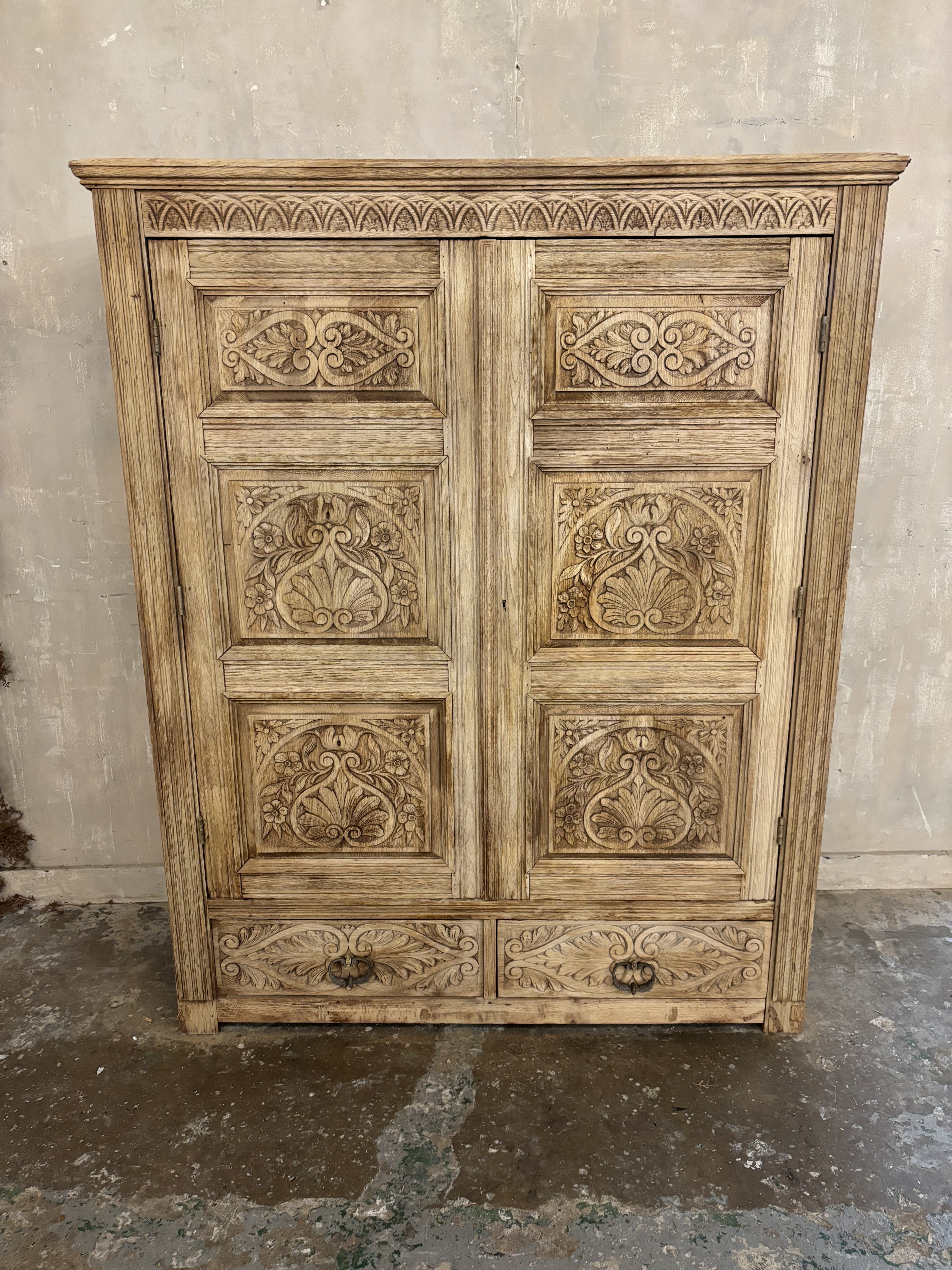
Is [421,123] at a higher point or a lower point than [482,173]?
higher

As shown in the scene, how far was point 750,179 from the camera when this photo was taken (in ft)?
5.54

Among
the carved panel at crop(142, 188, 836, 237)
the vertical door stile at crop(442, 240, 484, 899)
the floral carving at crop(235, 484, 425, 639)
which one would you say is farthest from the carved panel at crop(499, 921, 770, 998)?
the carved panel at crop(142, 188, 836, 237)

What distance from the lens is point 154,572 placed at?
1.89m

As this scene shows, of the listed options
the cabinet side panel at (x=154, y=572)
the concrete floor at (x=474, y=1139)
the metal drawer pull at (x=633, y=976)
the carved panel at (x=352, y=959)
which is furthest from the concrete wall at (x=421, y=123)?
the metal drawer pull at (x=633, y=976)

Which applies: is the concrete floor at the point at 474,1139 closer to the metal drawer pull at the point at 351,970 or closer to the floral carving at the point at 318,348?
the metal drawer pull at the point at 351,970

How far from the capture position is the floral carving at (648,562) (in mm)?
1856

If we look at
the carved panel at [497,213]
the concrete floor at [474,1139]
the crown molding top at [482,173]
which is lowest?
the concrete floor at [474,1139]

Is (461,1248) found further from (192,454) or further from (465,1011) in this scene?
(192,454)

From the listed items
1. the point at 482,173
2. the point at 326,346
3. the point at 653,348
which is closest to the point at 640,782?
the point at 653,348

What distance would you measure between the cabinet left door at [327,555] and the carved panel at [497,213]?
0.04 meters

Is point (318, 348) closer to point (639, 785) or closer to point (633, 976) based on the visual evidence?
point (639, 785)

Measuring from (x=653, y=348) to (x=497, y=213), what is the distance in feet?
1.47

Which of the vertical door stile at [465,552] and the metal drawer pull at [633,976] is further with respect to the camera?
the metal drawer pull at [633,976]

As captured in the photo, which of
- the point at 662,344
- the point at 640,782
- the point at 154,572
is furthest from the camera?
the point at 640,782
